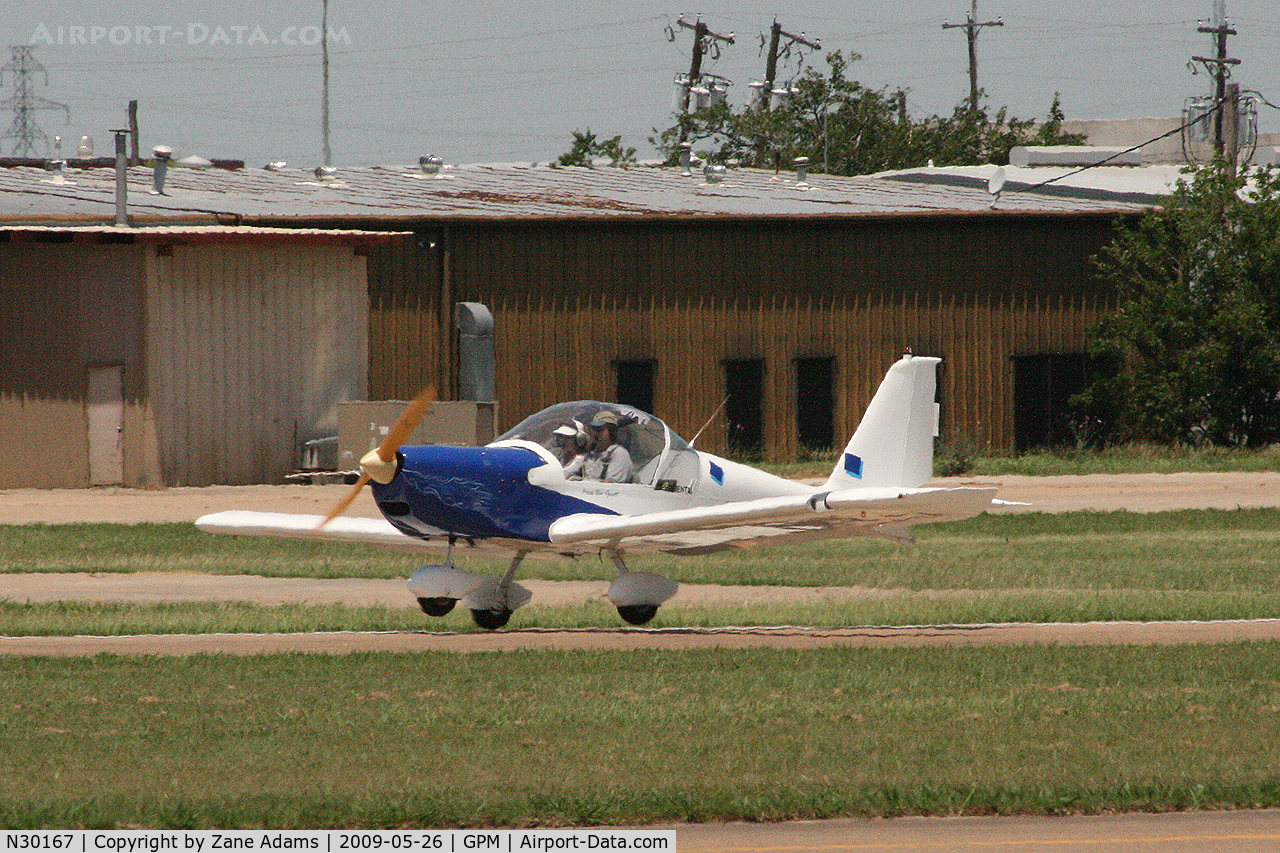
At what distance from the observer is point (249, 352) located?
3650cm

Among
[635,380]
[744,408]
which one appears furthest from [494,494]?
[744,408]

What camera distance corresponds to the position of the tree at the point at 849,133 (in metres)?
85.6

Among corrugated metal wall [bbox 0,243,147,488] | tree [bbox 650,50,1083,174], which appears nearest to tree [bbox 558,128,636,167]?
tree [bbox 650,50,1083,174]

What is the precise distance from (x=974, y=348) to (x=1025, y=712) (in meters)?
31.0

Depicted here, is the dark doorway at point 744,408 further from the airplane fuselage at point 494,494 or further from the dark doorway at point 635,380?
the airplane fuselage at point 494,494

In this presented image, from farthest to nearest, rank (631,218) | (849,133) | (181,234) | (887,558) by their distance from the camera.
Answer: (849,133) < (631,218) < (181,234) < (887,558)

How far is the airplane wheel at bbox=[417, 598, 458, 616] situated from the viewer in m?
17.8

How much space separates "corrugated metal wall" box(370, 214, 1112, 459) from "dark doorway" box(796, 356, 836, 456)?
8.0 inches

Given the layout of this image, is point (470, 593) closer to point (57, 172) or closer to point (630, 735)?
point (630, 735)

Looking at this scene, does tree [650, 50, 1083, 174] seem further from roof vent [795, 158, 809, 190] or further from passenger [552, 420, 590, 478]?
passenger [552, 420, 590, 478]

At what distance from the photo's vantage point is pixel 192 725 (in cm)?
1217

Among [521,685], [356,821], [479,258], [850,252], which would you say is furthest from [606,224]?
[356,821]

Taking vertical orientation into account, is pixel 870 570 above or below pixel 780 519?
below
